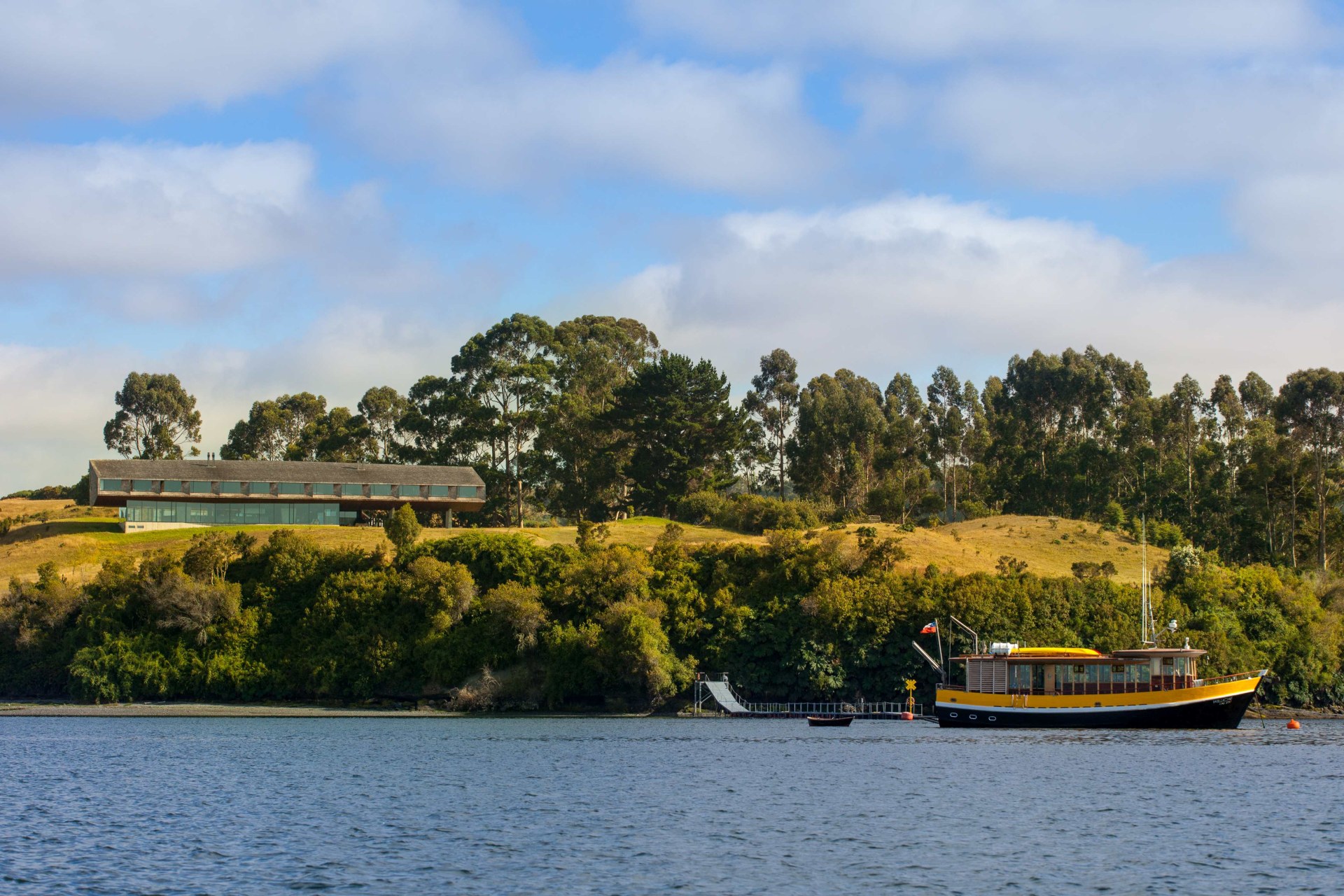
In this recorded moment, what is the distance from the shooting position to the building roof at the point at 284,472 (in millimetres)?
128750

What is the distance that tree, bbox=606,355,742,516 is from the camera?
133375 millimetres

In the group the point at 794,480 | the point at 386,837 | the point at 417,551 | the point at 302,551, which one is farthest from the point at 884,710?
the point at 794,480

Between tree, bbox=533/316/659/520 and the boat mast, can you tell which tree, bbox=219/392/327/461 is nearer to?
tree, bbox=533/316/659/520

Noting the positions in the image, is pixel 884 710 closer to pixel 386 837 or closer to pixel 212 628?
pixel 212 628

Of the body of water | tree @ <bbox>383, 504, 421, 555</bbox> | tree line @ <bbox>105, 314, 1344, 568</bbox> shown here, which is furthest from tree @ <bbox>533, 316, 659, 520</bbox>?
the body of water

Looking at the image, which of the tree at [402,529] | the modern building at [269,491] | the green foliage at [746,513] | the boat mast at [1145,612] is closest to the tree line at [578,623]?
the boat mast at [1145,612]

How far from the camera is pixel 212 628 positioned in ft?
309

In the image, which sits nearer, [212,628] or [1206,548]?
[212,628]

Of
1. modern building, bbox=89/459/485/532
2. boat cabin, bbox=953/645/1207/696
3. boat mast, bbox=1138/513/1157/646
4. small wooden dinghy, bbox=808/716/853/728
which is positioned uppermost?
modern building, bbox=89/459/485/532

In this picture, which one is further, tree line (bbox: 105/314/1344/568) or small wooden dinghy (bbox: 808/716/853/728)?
tree line (bbox: 105/314/1344/568)

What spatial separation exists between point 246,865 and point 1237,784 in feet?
113

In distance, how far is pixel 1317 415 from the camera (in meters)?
117

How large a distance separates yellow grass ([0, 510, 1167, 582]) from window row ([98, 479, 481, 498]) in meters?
4.49

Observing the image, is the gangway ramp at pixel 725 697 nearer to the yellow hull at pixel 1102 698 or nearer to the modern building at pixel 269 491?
the yellow hull at pixel 1102 698
